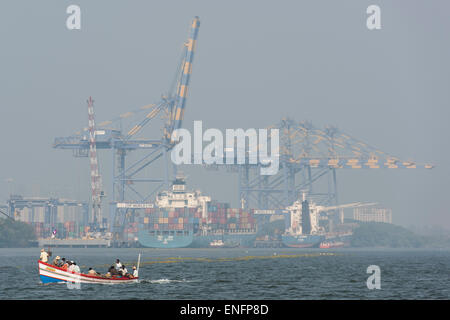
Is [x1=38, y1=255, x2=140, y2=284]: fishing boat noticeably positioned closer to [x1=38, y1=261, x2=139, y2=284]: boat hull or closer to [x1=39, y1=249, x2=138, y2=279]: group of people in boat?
[x1=38, y1=261, x2=139, y2=284]: boat hull

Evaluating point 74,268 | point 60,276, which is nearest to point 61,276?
point 60,276

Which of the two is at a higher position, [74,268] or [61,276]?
[74,268]

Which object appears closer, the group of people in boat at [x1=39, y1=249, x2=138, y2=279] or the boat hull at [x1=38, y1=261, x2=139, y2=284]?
the group of people in boat at [x1=39, y1=249, x2=138, y2=279]

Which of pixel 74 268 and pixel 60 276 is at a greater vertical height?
pixel 74 268

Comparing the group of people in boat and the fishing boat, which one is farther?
the fishing boat

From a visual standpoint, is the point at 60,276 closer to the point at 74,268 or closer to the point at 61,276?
the point at 61,276

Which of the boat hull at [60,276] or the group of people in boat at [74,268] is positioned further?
the boat hull at [60,276]

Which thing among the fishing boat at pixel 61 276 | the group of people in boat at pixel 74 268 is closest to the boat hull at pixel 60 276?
the fishing boat at pixel 61 276

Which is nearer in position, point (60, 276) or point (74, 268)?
point (60, 276)

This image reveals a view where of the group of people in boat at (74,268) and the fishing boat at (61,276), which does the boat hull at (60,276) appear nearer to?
the fishing boat at (61,276)

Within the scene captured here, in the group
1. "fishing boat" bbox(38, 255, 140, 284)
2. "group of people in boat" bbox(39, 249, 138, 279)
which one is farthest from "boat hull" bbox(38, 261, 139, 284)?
"group of people in boat" bbox(39, 249, 138, 279)

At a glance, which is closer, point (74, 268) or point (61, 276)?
point (61, 276)
